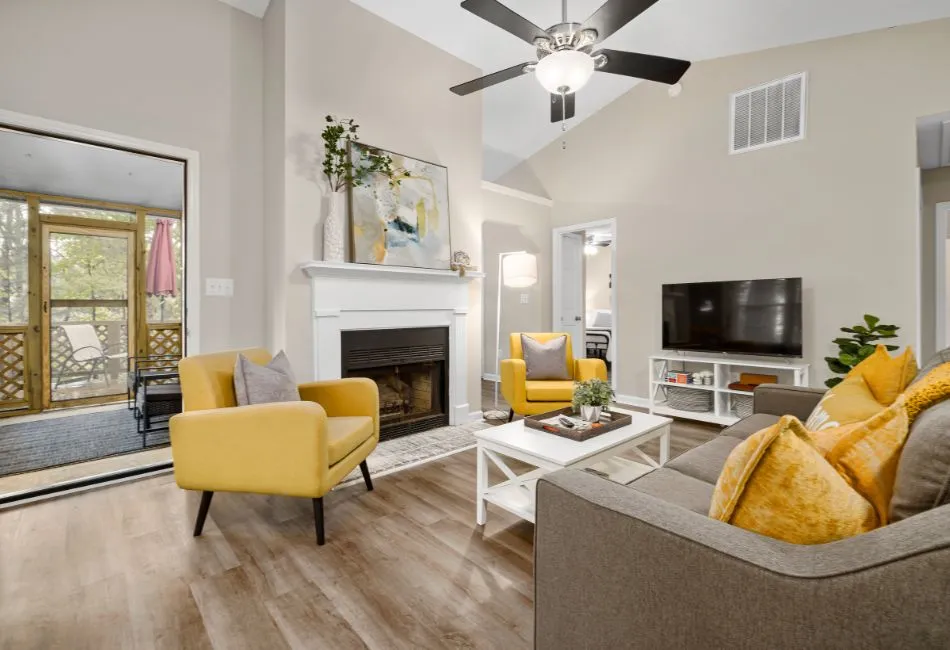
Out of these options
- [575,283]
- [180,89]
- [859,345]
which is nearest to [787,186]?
[859,345]

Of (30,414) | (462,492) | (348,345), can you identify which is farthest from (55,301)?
(462,492)

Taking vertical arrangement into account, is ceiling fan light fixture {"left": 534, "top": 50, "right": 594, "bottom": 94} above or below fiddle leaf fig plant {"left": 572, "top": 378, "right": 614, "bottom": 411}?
above

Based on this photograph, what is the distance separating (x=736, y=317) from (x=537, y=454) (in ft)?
9.79

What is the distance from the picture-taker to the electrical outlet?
3082 millimetres

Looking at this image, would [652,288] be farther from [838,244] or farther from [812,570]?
[812,570]

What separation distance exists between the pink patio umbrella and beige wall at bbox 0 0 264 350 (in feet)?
8.94

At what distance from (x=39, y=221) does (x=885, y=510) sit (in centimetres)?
637

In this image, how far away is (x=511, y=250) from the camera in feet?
18.4

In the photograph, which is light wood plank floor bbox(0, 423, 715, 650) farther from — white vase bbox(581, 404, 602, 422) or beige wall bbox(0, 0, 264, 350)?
beige wall bbox(0, 0, 264, 350)

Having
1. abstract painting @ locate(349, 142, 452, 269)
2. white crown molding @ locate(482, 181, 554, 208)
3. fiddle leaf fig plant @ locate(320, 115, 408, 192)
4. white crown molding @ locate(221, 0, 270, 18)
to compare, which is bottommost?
abstract painting @ locate(349, 142, 452, 269)

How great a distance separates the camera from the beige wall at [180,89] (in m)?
2.48

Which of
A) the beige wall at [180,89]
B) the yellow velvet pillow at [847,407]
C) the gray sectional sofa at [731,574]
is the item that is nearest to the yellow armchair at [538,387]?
the yellow velvet pillow at [847,407]

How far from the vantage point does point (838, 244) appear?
3617mm

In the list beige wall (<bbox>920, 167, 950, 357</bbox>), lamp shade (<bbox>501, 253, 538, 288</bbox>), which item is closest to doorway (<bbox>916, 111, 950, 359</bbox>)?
beige wall (<bbox>920, 167, 950, 357</bbox>)
